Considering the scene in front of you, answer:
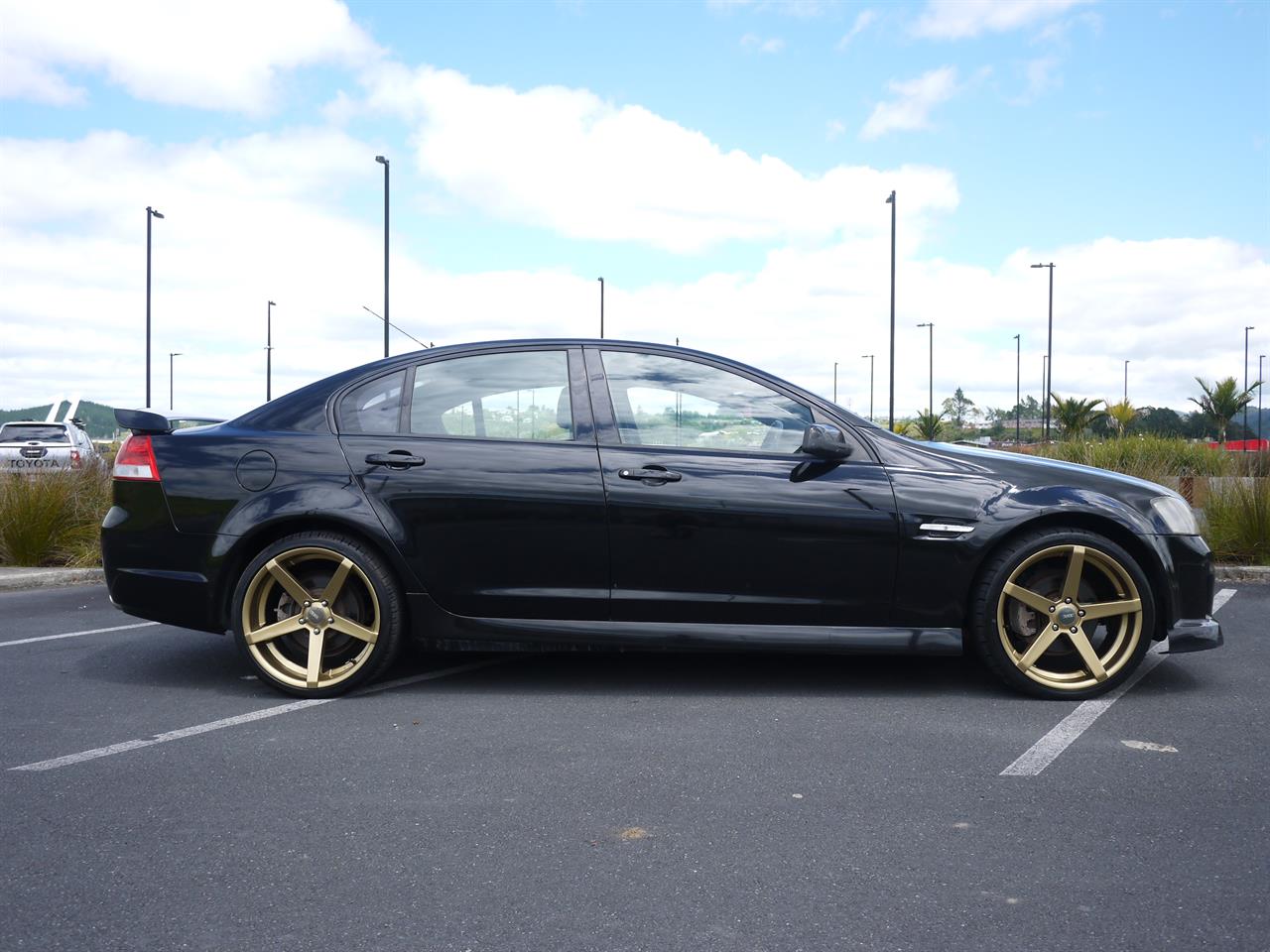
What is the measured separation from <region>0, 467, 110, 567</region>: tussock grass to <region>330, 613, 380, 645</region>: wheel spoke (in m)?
5.22

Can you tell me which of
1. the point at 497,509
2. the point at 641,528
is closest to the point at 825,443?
the point at 641,528

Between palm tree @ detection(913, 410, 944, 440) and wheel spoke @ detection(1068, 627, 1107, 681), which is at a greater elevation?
palm tree @ detection(913, 410, 944, 440)

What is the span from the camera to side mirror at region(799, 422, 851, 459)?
4.39 metres

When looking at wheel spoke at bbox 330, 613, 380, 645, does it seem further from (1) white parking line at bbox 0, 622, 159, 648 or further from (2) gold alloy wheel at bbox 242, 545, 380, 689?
(1) white parking line at bbox 0, 622, 159, 648

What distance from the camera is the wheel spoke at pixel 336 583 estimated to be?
4.52 m

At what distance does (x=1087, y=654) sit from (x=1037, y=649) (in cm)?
23

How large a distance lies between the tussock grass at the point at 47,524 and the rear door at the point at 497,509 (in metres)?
5.43

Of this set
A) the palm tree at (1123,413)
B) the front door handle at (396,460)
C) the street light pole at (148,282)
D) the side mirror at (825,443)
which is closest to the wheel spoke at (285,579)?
the front door handle at (396,460)

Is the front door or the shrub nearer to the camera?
the front door

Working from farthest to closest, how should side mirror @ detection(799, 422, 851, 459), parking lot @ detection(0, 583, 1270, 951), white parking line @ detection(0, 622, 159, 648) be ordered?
1. white parking line @ detection(0, 622, 159, 648)
2. side mirror @ detection(799, 422, 851, 459)
3. parking lot @ detection(0, 583, 1270, 951)

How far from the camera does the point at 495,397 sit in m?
4.71

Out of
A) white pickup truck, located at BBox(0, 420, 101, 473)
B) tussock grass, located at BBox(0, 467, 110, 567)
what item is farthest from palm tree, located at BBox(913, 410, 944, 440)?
tussock grass, located at BBox(0, 467, 110, 567)

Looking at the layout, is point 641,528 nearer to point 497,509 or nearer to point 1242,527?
point 497,509

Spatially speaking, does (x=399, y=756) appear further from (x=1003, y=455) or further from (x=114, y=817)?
(x=1003, y=455)
